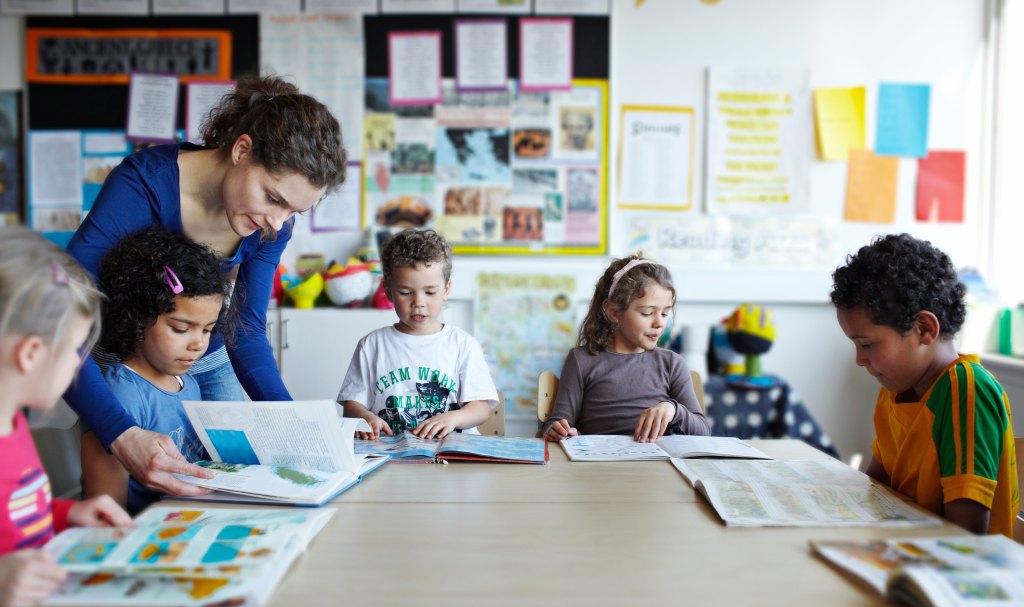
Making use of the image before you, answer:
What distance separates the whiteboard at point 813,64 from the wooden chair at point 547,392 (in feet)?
3.39

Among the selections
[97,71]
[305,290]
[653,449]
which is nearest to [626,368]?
[653,449]

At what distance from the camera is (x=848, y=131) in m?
3.03

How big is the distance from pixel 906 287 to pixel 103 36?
3.04 m

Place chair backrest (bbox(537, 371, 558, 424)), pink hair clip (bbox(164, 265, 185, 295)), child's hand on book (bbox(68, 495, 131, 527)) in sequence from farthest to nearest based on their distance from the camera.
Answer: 1. chair backrest (bbox(537, 371, 558, 424))
2. pink hair clip (bbox(164, 265, 185, 295))
3. child's hand on book (bbox(68, 495, 131, 527))

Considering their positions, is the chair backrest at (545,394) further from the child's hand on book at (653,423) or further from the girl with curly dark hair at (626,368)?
the child's hand on book at (653,423)

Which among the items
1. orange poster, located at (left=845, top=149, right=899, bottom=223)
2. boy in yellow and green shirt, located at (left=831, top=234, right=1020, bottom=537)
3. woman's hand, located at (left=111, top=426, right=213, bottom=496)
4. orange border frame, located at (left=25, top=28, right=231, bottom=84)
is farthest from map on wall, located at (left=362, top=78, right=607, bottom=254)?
woman's hand, located at (left=111, top=426, right=213, bottom=496)

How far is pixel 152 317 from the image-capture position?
1376mm

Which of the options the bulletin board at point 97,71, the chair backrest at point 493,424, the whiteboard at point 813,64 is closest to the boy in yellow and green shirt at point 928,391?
the chair backrest at point 493,424

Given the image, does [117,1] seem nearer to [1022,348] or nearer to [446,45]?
[446,45]

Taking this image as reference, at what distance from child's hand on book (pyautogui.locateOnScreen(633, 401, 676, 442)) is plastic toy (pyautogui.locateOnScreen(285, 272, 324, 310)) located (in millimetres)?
1511

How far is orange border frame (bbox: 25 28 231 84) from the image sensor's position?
9.82ft

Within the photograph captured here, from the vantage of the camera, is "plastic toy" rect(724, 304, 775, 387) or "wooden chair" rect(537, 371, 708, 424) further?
"plastic toy" rect(724, 304, 775, 387)

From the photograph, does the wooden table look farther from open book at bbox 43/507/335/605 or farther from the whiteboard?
the whiteboard

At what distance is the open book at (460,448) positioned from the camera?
1402 millimetres
